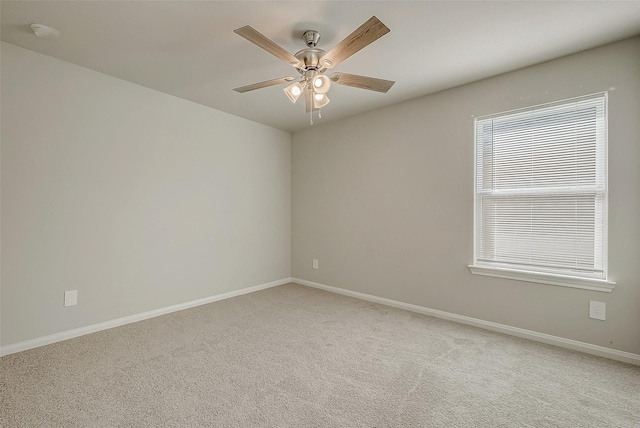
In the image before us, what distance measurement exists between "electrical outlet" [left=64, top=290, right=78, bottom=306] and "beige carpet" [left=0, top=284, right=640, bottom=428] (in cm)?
34

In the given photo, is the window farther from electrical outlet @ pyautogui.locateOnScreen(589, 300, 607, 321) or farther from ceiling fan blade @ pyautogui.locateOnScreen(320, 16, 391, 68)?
ceiling fan blade @ pyautogui.locateOnScreen(320, 16, 391, 68)

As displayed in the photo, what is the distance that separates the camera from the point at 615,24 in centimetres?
202

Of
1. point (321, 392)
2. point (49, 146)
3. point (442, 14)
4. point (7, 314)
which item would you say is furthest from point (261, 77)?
point (7, 314)

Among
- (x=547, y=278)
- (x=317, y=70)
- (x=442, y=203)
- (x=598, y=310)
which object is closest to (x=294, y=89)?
(x=317, y=70)

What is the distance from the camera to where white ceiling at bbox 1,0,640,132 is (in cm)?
186

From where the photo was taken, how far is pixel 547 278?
8.23 feet

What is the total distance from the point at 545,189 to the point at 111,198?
4.02m

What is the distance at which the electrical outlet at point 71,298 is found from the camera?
2.57m

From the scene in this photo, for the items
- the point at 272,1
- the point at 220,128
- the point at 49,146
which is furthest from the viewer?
the point at 220,128

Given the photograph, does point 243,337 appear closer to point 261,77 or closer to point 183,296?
point 183,296

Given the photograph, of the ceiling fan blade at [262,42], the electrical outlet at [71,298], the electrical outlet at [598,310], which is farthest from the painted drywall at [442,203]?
the electrical outlet at [71,298]

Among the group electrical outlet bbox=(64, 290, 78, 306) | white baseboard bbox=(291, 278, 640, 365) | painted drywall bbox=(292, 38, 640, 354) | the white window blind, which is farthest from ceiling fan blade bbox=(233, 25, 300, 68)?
white baseboard bbox=(291, 278, 640, 365)

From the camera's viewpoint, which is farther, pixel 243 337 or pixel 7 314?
pixel 243 337

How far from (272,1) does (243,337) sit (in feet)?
8.52
